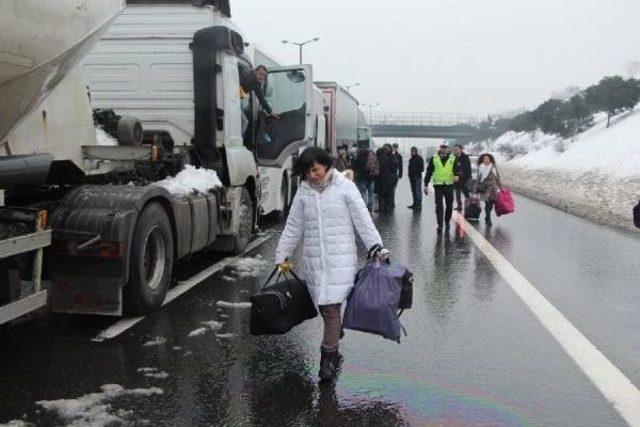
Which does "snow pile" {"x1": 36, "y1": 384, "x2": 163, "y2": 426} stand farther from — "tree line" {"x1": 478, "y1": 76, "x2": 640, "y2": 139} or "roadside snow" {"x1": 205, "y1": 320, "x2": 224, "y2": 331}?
"tree line" {"x1": 478, "y1": 76, "x2": 640, "y2": 139}

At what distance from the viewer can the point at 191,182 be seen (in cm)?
782

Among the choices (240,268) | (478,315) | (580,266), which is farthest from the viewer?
(580,266)

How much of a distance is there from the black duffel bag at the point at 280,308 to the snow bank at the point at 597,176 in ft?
35.1

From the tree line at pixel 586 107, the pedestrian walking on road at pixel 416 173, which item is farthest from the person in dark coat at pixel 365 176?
the tree line at pixel 586 107

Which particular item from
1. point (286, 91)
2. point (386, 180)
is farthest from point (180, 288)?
point (386, 180)

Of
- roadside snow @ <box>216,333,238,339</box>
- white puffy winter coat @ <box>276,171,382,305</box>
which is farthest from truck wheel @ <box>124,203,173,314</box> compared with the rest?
white puffy winter coat @ <box>276,171,382,305</box>

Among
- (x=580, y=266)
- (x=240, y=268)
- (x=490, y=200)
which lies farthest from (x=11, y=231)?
(x=490, y=200)

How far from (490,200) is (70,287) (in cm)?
1022

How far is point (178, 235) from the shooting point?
6.96 metres

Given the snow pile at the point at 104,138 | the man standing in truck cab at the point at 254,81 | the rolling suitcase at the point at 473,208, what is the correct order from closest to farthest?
the snow pile at the point at 104,138 < the man standing in truck cab at the point at 254,81 < the rolling suitcase at the point at 473,208

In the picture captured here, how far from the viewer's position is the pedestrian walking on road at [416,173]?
1733cm

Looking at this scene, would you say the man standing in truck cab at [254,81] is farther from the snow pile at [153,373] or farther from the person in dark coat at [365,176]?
the person in dark coat at [365,176]

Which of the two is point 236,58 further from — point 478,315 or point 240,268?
point 478,315

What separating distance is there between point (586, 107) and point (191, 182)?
52751 mm
